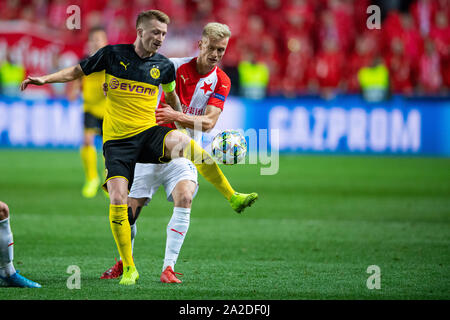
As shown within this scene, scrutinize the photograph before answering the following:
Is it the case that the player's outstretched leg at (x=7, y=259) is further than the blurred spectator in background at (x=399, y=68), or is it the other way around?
the blurred spectator in background at (x=399, y=68)

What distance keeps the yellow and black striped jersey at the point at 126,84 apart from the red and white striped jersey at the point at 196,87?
0.43 meters

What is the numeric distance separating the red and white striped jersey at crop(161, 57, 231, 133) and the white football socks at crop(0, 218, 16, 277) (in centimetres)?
171

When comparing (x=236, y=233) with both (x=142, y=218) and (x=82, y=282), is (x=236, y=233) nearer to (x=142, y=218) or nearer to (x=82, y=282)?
(x=142, y=218)

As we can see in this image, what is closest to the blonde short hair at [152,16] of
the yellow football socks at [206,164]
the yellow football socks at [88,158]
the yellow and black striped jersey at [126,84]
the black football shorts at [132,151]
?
the yellow and black striped jersey at [126,84]

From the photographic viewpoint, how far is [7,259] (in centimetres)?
499

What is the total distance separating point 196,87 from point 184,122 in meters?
0.51

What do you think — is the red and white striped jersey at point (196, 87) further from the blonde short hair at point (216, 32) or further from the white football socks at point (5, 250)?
the white football socks at point (5, 250)

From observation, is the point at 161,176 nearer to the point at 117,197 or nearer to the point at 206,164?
the point at 206,164

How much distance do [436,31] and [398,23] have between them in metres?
1.04

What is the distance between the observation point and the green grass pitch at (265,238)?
514 centimetres

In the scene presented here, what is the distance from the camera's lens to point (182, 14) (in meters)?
22.0

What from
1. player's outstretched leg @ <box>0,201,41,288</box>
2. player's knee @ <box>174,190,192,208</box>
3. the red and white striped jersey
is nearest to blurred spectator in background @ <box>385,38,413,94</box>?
the red and white striped jersey

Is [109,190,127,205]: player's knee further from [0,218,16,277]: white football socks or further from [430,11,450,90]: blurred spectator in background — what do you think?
[430,11,450,90]: blurred spectator in background

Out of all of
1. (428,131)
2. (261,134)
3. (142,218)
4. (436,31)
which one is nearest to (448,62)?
(436,31)
